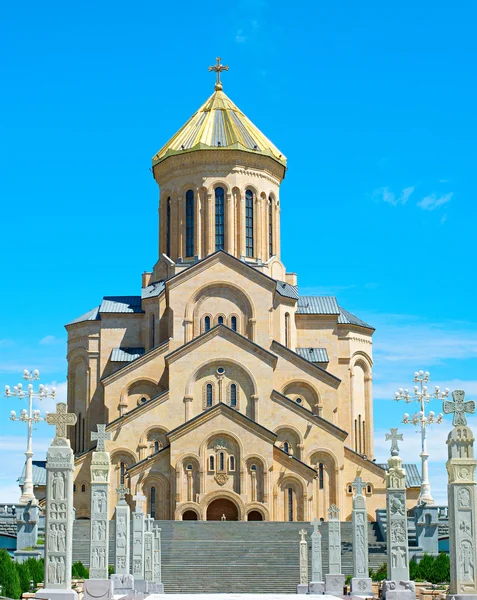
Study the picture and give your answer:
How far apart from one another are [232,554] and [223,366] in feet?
37.1

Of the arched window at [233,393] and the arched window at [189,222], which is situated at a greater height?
the arched window at [189,222]

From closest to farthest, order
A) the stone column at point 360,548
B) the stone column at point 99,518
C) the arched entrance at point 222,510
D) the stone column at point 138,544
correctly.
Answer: the stone column at point 99,518 → the stone column at point 360,548 → the stone column at point 138,544 → the arched entrance at point 222,510

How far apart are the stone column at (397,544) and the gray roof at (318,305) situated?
98.1 feet

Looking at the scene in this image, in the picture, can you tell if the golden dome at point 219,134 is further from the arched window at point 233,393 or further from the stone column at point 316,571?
the stone column at point 316,571

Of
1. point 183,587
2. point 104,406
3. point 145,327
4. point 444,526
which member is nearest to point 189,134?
point 145,327

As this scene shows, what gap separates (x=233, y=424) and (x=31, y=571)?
18812 mm

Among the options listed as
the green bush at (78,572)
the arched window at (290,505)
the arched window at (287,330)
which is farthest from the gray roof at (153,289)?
the green bush at (78,572)

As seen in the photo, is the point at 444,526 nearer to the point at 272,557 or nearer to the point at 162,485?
the point at 272,557

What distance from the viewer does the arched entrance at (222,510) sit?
1687 inches

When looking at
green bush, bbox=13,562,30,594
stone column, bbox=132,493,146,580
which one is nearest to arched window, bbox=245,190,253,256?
stone column, bbox=132,493,146,580

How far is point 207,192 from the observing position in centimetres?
5022

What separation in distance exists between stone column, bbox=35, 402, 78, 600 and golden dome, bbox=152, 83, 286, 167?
34892mm

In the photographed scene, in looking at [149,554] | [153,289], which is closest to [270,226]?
[153,289]

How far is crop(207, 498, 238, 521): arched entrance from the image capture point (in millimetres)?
42844
